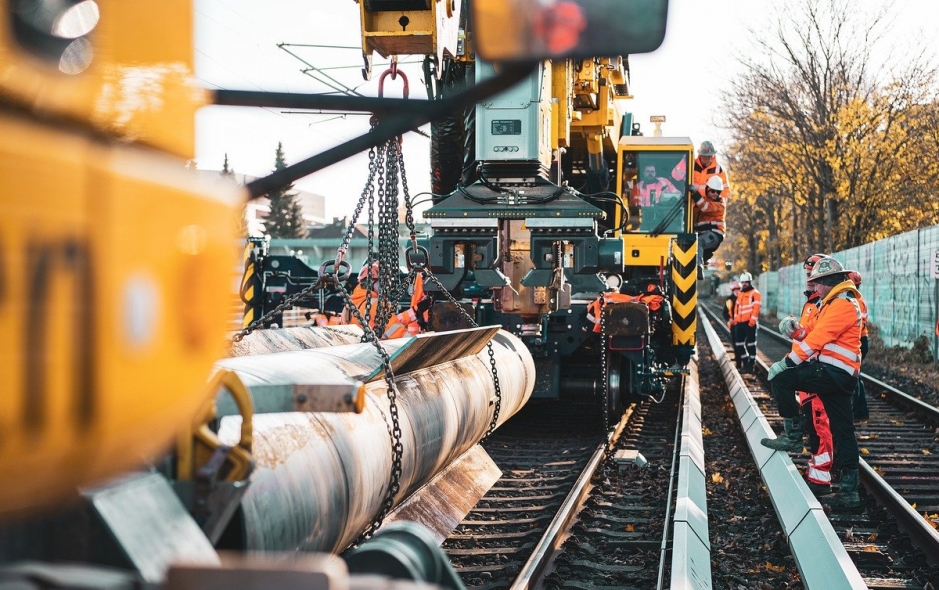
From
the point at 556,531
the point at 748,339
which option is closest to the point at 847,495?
the point at 556,531

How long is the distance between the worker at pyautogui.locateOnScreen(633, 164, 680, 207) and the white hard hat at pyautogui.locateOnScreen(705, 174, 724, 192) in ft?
1.64

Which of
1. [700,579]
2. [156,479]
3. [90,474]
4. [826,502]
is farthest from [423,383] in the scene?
[826,502]

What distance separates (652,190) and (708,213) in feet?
3.08

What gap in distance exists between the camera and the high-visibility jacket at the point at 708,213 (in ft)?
44.0

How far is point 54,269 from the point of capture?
1306mm

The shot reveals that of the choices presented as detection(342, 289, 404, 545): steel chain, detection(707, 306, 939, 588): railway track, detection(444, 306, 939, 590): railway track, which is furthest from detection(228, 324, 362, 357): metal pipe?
detection(707, 306, 939, 588): railway track

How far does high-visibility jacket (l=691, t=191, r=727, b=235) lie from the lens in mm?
13414

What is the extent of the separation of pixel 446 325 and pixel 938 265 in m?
11.7

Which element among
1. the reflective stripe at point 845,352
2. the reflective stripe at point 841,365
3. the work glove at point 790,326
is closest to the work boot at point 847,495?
the reflective stripe at point 841,365

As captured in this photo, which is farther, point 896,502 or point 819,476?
point 819,476

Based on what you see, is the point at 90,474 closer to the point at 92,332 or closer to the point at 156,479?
the point at 92,332

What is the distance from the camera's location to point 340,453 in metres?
3.57

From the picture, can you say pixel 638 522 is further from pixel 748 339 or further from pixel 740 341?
pixel 740 341

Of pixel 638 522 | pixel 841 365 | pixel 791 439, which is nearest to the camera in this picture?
pixel 638 522
